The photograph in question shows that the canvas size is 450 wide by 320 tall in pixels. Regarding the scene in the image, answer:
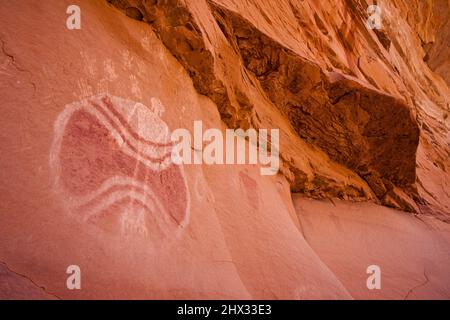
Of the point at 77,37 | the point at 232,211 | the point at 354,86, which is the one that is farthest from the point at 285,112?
the point at 77,37

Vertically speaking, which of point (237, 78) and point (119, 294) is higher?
point (237, 78)

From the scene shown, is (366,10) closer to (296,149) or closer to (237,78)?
(296,149)

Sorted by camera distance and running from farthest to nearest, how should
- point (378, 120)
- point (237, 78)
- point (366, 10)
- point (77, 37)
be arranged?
1. point (366, 10)
2. point (378, 120)
3. point (237, 78)
4. point (77, 37)

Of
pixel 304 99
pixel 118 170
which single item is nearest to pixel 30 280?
pixel 118 170

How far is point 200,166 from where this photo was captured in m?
3.23

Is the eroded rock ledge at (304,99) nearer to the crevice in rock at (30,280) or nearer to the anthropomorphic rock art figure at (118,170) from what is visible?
the anthropomorphic rock art figure at (118,170)

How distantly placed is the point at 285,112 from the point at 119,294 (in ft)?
14.0

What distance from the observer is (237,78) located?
4.26 m

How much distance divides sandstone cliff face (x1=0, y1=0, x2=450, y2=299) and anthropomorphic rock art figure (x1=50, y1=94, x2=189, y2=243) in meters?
0.01

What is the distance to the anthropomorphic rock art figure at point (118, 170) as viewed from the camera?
1.96m

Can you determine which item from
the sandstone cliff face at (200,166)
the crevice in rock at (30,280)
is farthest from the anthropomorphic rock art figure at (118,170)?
the crevice in rock at (30,280)

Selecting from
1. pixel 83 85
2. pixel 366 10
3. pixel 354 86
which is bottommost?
pixel 83 85

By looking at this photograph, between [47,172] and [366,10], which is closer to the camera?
[47,172]

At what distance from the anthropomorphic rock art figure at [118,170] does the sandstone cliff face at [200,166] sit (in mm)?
10
